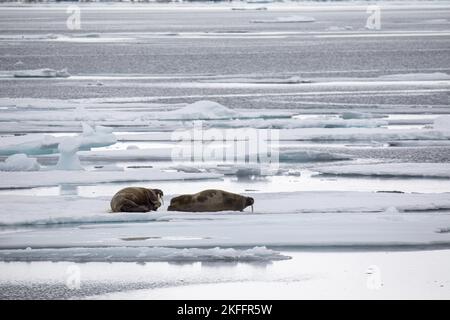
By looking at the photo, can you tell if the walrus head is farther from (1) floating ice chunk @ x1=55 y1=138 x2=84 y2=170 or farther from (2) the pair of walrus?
(1) floating ice chunk @ x1=55 y1=138 x2=84 y2=170

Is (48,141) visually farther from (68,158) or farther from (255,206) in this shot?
(255,206)

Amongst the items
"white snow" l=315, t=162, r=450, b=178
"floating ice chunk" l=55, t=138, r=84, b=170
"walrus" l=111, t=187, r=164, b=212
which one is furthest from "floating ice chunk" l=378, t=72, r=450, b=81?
"walrus" l=111, t=187, r=164, b=212

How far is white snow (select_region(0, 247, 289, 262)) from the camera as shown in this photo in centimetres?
700

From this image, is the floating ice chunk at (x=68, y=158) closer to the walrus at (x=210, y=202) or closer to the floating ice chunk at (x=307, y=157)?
the floating ice chunk at (x=307, y=157)

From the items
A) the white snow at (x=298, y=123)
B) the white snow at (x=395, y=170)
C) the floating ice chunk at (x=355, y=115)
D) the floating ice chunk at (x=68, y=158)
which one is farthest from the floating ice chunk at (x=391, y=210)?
the floating ice chunk at (x=355, y=115)

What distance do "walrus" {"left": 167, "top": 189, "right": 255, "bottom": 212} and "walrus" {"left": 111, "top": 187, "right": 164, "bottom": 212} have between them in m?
0.16

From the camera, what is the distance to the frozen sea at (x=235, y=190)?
257 inches

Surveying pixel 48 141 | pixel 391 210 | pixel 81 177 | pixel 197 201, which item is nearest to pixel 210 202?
pixel 197 201

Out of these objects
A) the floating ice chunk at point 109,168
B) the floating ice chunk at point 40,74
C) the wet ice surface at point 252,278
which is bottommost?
the wet ice surface at point 252,278

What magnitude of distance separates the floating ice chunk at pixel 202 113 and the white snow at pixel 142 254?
27.3 feet

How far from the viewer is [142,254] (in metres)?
Result: 7.04
